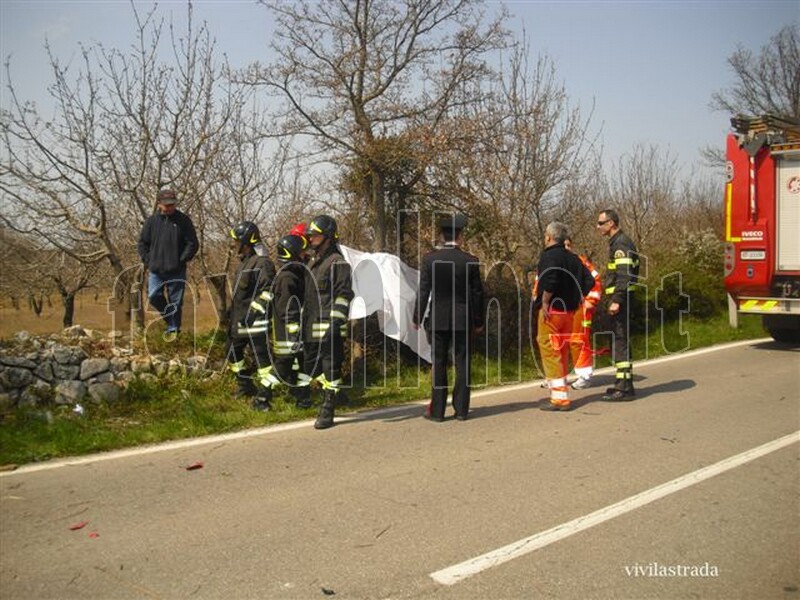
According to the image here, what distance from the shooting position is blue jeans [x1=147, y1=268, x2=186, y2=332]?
9.27m

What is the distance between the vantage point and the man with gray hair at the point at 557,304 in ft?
27.3

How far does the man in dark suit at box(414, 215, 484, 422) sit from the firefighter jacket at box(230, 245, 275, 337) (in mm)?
1669

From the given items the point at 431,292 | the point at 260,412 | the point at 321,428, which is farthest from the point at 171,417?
the point at 431,292

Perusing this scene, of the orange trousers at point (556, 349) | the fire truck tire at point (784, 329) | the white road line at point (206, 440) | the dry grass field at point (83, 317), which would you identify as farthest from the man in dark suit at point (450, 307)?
the fire truck tire at point (784, 329)

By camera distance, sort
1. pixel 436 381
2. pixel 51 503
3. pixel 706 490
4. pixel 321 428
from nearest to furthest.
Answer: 1. pixel 51 503
2. pixel 706 490
3. pixel 321 428
4. pixel 436 381

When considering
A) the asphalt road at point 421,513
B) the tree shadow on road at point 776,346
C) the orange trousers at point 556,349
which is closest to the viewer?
the asphalt road at point 421,513

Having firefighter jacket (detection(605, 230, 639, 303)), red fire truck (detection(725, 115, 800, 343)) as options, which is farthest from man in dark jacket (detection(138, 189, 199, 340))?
red fire truck (detection(725, 115, 800, 343))

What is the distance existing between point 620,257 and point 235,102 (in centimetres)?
563

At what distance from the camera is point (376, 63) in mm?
10797

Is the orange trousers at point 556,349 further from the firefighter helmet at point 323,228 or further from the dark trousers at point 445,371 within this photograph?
the firefighter helmet at point 323,228

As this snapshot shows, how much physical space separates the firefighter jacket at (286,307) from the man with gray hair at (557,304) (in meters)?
2.76

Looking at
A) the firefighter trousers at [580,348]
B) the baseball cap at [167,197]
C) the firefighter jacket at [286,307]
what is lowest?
the firefighter trousers at [580,348]

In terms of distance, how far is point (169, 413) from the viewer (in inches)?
300

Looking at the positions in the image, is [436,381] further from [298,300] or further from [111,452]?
[111,452]
